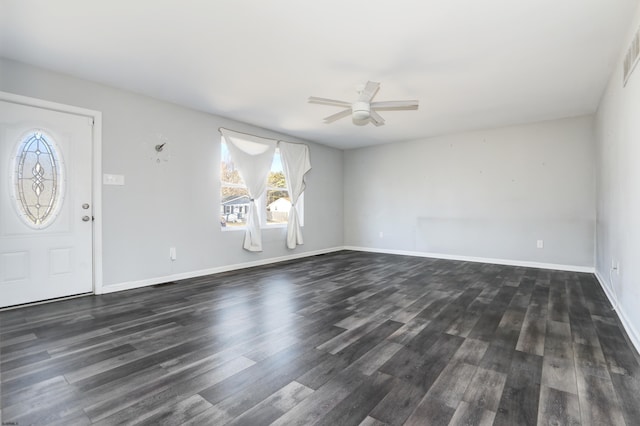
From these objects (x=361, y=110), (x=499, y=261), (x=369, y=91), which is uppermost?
(x=369, y=91)

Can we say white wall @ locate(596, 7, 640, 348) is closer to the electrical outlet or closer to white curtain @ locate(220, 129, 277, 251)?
the electrical outlet

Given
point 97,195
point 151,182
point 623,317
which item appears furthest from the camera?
point 151,182

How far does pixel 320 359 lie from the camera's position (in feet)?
6.81

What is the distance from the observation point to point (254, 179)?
5.38 meters

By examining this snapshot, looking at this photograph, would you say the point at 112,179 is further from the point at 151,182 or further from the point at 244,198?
the point at 244,198

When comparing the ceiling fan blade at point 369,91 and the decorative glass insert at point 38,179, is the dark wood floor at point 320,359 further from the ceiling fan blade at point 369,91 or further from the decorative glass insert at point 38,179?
the ceiling fan blade at point 369,91

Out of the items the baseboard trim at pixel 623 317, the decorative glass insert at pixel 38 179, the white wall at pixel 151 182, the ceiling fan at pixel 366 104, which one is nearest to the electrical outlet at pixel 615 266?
the baseboard trim at pixel 623 317

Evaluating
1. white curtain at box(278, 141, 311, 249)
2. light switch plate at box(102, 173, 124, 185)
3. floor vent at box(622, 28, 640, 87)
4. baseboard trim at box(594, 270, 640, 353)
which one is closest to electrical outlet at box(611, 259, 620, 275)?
baseboard trim at box(594, 270, 640, 353)

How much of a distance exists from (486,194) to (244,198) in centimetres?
438

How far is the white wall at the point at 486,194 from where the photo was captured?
493 cm

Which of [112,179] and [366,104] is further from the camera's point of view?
[112,179]

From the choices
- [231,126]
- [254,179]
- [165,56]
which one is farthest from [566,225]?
[165,56]

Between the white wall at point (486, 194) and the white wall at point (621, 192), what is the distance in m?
0.81

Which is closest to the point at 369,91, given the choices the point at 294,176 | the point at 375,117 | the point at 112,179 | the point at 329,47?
the point at 375,117
